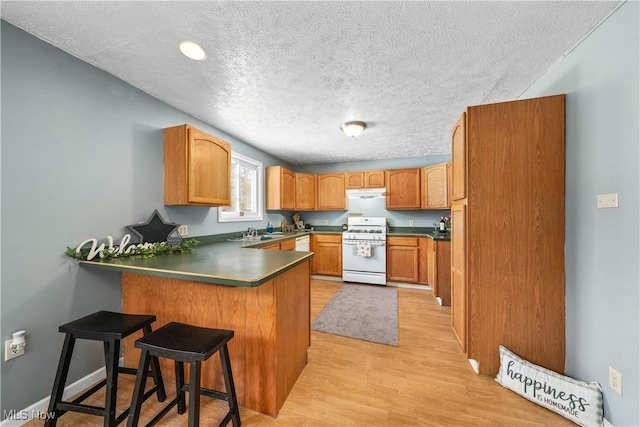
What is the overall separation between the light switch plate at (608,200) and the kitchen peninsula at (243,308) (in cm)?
179

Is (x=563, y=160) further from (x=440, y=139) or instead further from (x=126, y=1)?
(x=126, y=1)

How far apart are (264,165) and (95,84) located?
246 centimetres

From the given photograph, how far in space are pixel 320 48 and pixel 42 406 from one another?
9.49ft

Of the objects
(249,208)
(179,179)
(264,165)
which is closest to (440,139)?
(264,165)

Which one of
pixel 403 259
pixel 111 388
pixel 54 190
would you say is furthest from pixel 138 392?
pixel 403 259

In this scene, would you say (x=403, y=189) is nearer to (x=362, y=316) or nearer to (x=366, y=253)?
(x=366, y=253)

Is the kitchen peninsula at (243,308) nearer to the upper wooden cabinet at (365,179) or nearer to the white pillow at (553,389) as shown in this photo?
the white pillow at (553,389)

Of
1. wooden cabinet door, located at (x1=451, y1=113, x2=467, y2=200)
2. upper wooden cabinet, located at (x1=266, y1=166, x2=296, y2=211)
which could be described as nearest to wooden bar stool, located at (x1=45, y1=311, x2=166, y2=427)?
wooden cabinet door, located at (x1=451, y1=113, x2=467, y2=200)

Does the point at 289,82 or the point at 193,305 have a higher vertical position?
the point at 289,82

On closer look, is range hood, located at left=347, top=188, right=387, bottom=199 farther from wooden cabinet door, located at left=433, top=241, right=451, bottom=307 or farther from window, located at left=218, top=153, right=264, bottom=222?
window, located at left=218, top=153, right=264, bottom=222

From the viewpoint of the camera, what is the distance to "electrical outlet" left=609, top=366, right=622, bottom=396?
121cm

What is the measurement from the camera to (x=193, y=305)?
162 centimetres

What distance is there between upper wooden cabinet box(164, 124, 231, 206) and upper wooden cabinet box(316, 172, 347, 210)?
2661 millimetres
